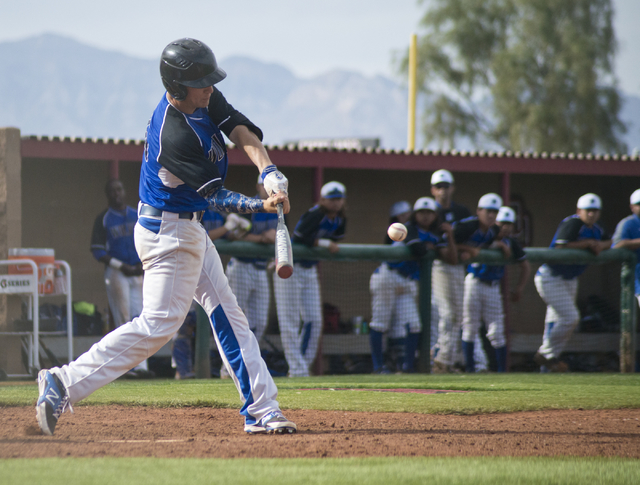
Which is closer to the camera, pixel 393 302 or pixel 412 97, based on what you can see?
pixel 393 302

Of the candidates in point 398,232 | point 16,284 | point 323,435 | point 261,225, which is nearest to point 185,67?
point 323,435

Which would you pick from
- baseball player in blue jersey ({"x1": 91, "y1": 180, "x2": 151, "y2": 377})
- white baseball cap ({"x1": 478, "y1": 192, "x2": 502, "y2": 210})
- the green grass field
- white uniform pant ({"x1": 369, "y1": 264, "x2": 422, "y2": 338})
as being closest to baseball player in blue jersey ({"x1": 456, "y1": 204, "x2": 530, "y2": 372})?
white baseball cap ({"x1": 478, "y1": 192, "x2": 502, "y2": 210})

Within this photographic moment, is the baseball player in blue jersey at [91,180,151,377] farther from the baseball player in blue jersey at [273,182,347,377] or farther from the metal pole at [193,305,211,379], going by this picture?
the baseball player in blue jersey at [273,182,347,377]

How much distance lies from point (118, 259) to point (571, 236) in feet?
16.5

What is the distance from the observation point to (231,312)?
12.9 feet

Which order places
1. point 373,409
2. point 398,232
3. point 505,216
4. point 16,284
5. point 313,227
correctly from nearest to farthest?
point 373,409, point 398,232, point 16,284, point 313,227, point 505,216

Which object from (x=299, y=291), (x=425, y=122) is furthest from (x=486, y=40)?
(x=299, y=291)

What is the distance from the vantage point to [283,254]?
3568 millimetres

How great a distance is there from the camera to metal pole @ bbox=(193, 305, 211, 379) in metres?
7.12

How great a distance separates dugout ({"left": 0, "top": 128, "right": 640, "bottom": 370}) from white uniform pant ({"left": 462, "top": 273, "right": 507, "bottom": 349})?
1901 millimetres

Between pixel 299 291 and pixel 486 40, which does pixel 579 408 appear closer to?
pixel 299 291

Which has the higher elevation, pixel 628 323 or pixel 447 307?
pixel 447 307

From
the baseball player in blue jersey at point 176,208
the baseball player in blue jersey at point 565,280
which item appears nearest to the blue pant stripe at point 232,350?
the baseball player in blue jersey at point 176,208

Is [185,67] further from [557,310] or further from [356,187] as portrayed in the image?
[356,187]
